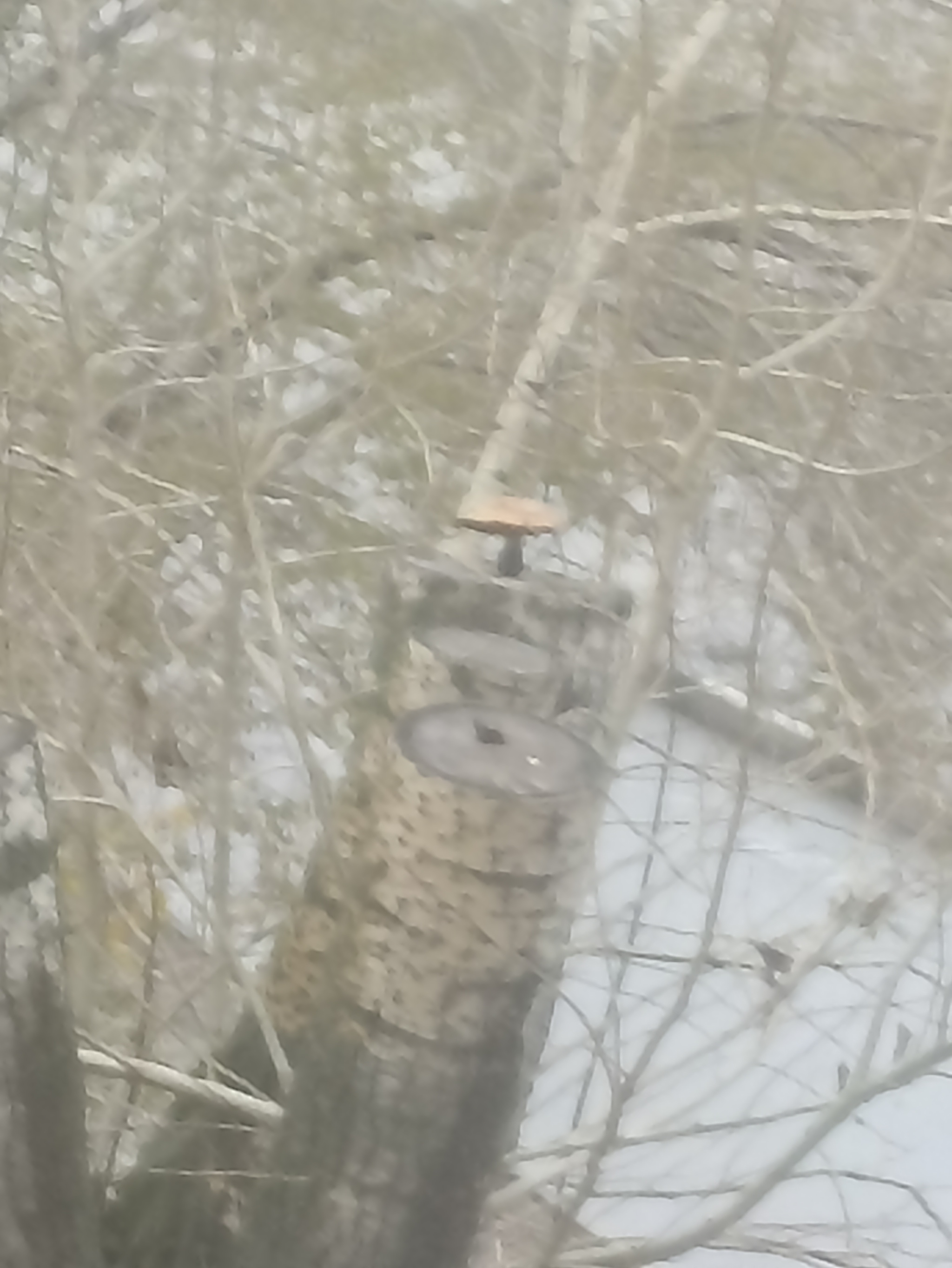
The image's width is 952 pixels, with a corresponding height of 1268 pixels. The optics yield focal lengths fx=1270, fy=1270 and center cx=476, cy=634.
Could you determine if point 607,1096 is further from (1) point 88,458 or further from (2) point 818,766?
(1) point 88,458

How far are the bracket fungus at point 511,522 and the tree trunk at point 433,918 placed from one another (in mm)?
19

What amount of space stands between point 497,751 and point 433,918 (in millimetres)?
99

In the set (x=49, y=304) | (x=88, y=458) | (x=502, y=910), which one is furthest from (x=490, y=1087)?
(x=49, y=304)

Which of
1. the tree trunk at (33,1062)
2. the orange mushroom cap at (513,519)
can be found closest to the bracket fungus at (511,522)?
the orange mushroom cap at (513,519)

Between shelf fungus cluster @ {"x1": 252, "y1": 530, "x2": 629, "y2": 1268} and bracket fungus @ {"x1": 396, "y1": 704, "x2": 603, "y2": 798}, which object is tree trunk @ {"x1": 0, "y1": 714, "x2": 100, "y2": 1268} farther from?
bracket fungus @ {"x1": 396, "y1": 704, "x2": 603, "y2": 798}

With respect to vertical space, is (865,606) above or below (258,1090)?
above

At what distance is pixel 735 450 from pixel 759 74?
0.93ft

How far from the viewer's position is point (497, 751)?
0.68 metres

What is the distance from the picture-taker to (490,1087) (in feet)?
2.49

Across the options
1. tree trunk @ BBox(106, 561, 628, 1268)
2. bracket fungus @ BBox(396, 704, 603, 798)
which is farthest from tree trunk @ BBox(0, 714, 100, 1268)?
bracket fungus @ BBox(396, 704, 603, 798)

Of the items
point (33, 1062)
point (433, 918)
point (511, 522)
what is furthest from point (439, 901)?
point (33, 1062)

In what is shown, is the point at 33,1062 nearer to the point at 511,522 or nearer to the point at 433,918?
the point at 433,918

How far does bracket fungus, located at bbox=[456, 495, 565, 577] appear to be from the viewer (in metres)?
0.70

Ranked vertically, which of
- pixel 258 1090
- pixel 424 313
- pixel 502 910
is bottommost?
pixel 258 1090
